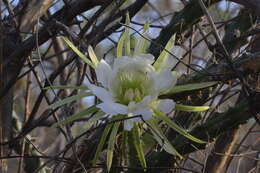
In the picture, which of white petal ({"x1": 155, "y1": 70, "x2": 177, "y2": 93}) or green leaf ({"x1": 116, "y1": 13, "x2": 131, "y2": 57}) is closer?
white petal ({"x1": 155, "y1": 70, "x2": 177, "y2": 93})

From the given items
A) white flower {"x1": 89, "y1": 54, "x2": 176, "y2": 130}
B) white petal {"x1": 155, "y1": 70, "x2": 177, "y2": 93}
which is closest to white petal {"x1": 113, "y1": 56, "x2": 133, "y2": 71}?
white flower {"x1": 89, "y1": 54, "x2": 176, "y2": 130}

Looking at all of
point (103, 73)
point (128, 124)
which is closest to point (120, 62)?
point (103, 73)

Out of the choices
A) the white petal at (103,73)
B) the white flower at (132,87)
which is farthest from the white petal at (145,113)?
the white petal at (103,73)

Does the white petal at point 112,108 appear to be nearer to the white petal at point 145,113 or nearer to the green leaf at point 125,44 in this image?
the white petal at point 145,113

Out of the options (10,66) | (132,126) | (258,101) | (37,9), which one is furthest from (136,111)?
(10,66)

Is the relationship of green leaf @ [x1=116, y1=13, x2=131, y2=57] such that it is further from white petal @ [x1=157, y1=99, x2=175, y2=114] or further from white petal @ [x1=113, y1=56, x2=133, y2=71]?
white petal @ [x1=157, y1=99, x2=175, y2=114]

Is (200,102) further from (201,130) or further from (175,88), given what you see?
(175,88)
